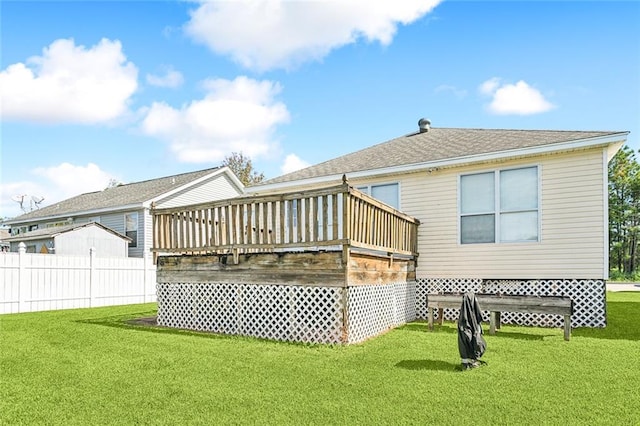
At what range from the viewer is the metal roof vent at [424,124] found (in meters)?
13.9

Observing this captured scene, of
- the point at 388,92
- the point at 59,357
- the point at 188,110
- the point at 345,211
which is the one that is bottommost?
the point at 59,357

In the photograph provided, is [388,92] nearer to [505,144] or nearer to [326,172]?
A: [326,172]

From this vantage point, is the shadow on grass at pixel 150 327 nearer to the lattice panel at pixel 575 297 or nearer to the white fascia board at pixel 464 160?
the white fascia board at pixel 464 160

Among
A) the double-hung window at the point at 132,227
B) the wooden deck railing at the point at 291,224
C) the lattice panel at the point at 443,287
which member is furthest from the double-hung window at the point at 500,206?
the double-hung window at the point at 132,227

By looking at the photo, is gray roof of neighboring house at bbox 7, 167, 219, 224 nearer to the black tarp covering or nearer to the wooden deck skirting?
the wooden deck skirting

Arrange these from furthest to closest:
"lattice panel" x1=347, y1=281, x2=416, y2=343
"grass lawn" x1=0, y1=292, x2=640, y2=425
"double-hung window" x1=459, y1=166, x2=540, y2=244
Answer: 1. "double-hung window" x1=459, y1=166, x2=540, y2=244
2. "lattice panel" x1=347, y1=281, x2=416, y2=343
3. "grass lawn" x1=0, y1=292, x2=640, y2=425

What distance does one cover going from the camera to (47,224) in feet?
74.9

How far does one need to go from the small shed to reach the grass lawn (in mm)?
10419

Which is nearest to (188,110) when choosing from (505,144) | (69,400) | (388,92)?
(388,92)

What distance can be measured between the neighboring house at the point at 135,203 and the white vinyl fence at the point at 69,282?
386 centimetres

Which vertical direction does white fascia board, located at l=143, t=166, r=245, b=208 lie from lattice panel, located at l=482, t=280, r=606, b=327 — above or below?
above

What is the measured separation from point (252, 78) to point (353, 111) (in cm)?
625

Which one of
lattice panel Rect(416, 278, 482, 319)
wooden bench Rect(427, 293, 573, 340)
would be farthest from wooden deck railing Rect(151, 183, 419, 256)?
wooden bench Rect(427, 293, 573, 340)

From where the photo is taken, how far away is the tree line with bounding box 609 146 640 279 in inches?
1479
